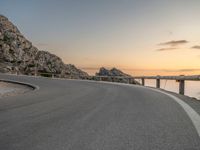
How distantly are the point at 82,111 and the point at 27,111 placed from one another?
5.11 feet

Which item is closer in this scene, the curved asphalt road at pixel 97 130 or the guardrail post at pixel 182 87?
the curved asphalt road at pixel 97 130

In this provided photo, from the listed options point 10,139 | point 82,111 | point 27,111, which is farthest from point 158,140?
point 27,111

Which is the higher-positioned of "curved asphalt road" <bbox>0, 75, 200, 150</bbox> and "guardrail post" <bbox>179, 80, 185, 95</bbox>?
"guardrail post" <bbox>179, 80, 185, 95</bbox>

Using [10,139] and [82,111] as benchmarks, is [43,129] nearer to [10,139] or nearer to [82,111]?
[10,139]

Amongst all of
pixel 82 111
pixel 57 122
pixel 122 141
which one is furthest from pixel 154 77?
pixel 122 141

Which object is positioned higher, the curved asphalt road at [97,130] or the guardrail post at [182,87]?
the guardrail post at [182,87]

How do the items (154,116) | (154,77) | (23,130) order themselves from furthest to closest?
1. (154,77)
2. (154,116)
3. (23,130)

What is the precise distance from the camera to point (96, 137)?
6512 mm

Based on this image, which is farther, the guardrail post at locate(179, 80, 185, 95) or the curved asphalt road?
the guardrail post at locate(179, 80, 185, 95)

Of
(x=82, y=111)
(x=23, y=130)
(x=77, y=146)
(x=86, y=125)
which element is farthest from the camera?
(x=82, y=111)

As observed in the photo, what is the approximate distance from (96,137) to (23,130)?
158 centimetres

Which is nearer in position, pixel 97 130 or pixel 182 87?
pixel 97 130

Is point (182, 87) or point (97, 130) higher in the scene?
point (182, 87)

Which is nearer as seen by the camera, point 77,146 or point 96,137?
point 77,146
